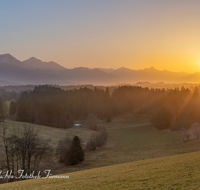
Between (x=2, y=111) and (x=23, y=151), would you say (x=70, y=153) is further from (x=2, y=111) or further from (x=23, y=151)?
(x=2, y=111)

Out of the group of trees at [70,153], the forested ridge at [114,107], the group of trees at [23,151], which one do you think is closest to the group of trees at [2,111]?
the forested ridge at [114,107]

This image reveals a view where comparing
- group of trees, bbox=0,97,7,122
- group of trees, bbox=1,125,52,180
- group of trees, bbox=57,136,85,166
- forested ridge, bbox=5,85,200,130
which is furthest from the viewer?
forested ridge, bbox=5,85,200,130

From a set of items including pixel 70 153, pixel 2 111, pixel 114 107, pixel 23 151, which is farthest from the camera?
pixel 114 107

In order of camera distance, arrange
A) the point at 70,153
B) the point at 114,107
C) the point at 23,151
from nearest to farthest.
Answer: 1. the point at 23,151
2. the point at 70,153
3. the point at 114,107

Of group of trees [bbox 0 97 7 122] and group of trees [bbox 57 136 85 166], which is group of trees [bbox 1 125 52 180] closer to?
group of trees [bbox 57 136 85 166]

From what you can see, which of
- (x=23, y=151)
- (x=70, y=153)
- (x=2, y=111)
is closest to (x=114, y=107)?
(x=2, y=111)

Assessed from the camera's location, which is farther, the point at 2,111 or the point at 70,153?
the point at 2,111

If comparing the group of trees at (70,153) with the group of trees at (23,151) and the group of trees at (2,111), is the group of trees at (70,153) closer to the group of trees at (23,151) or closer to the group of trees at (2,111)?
the group of trees at (23,151)

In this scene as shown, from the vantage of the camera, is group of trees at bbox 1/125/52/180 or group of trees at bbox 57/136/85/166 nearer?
group of trees at bbox 1/125/52/180

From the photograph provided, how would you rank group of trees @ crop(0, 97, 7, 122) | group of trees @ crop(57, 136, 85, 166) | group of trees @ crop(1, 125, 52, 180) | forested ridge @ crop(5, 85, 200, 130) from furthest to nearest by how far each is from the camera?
1. forested ridge @ crop(5, 85, 200, 130)
2. group of trees @ crop(0, 97, 7, 122)
3. group of trees @ crop(57, 136, 85, 166)
4. group of trees @ crop(1, 125, 52, 180)

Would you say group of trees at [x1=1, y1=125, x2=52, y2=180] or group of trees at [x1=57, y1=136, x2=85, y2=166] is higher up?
group of trees at [x1=1, y1=125, x2=52, y2=180]

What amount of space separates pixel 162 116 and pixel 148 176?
8917cm

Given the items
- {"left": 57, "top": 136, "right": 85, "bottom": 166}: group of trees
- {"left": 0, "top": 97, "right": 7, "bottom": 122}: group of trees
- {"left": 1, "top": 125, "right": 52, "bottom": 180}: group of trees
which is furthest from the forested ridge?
{"left": 1, "top": 125, "right": 52, "bottom": 180}: group of trees

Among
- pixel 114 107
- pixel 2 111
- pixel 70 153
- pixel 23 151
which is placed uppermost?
pixel 2 111
